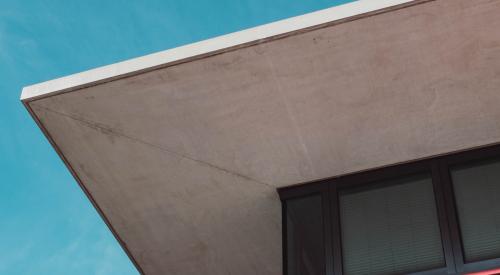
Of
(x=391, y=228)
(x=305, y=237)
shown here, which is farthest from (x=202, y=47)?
(x=391, y=228)

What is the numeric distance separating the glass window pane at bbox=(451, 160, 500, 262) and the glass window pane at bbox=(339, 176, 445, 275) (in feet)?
1.04

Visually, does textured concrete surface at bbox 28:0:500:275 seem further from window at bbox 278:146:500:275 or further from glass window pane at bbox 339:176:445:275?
glass window pane at bbox 339:176:445:275

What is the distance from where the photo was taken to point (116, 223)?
11344mm

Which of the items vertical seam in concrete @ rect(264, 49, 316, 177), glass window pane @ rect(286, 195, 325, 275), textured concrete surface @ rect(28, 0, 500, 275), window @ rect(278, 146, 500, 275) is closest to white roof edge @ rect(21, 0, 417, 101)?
textured concrete surface @ rect(28, 0, 500, 275)

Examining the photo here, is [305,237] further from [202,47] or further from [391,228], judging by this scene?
[202,47]

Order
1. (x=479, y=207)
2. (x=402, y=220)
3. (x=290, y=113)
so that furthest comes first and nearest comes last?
(x=402, y=220)
(x=290, y=113)
(x=479, y=207)

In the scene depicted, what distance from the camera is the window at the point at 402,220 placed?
367 inches

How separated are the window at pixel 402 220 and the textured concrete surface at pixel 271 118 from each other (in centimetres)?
23

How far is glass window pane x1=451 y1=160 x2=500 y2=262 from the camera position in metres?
9.21

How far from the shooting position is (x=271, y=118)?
973cm

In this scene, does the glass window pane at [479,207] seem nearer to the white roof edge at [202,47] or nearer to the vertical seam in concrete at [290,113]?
the vertical seam in concrete at [290,113]

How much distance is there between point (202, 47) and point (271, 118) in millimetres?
1298

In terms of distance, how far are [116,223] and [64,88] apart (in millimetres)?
2602

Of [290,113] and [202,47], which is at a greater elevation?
[202,47]
